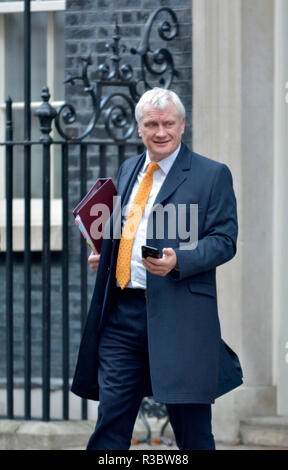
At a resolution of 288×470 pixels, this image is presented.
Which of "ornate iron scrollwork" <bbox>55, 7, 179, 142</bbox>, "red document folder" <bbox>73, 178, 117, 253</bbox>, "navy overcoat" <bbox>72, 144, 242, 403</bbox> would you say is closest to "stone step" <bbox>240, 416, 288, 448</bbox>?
"ornate iron scrollwork" <bbox>55, 7, 179, 142</bbox>

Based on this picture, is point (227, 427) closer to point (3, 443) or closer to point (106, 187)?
point (3, 443)

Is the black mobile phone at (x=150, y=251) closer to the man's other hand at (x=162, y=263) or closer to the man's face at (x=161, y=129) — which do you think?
the man's other hand at (x=162, y=263)

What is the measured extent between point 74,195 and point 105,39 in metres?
1.18

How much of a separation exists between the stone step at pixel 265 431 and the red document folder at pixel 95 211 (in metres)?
2.42

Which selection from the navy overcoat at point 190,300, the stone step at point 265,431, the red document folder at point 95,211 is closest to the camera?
the navy overcoat at point 190,300

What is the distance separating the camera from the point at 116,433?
447 cm

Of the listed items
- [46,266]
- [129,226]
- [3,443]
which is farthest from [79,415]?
[129,226]

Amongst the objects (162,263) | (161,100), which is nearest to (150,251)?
(162,263)

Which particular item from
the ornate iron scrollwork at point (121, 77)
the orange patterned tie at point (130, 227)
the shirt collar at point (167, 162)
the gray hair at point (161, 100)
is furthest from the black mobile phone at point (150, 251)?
the ornate iron scrollwork at point (121, 77)

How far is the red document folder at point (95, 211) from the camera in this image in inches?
180

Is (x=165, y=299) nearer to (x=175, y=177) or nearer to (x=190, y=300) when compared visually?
(x=190, y=300)

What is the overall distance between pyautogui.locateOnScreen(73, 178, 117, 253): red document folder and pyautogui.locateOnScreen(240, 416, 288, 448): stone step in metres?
2.42

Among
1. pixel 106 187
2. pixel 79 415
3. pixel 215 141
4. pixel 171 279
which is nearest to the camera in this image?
pixel 171 279

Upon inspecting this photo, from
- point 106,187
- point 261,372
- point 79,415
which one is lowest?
point 79,415
